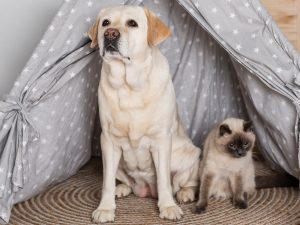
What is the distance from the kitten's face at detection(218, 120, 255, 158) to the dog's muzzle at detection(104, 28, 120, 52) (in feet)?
2.19

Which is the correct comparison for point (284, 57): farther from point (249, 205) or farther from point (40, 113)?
point (40, 113)

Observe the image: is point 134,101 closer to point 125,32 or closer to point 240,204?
point 125,32

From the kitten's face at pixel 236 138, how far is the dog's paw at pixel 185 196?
28 cm

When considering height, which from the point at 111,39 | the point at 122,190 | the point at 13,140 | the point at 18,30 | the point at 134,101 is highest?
the point at 18,30

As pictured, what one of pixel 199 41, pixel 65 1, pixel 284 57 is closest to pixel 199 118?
pixel 199 41

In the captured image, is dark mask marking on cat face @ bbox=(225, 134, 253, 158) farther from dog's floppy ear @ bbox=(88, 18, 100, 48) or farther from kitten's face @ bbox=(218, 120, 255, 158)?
dog's floppy ear @ bbox=(88, 18, 100, 48)

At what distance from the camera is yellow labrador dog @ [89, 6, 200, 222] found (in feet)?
7.34

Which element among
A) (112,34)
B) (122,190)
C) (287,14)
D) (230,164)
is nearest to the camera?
(112,34)

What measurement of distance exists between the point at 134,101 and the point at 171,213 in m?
0.53

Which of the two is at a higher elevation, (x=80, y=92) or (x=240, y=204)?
(x=80, y=92)

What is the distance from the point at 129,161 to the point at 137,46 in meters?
0.57

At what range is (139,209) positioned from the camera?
246cm

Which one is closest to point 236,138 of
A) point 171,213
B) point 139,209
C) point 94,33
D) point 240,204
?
point 240,204

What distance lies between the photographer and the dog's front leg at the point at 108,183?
229 cm
